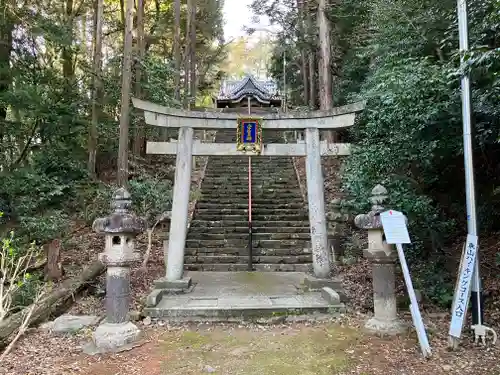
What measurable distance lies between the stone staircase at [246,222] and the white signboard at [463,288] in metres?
4.87

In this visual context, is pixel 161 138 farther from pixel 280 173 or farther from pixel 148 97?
pixel 280 173

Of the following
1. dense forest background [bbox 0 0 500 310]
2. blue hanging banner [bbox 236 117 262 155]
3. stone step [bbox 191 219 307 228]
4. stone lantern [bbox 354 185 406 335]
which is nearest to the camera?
stone lantern [bbox 354 185 406 335]

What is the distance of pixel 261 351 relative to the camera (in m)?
4.66

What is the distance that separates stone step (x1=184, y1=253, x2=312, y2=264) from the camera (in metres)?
9.51

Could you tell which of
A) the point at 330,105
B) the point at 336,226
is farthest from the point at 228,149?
the point at 330,105

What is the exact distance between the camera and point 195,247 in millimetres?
10016

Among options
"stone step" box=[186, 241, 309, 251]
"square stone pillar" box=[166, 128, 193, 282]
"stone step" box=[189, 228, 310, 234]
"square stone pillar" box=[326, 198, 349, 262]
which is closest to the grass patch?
"square stone pillar" box=[166, 128, 193, 282]

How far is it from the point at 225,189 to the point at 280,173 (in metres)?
2.33

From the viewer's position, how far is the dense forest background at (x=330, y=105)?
6547mm

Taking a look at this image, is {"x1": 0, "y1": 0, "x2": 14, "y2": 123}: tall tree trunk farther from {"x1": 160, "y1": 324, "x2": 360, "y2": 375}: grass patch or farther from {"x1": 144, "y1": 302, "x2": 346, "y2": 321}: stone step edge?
{"x1": 160, "y1": 324, "x2": 360, "y2": 375}: grass patch

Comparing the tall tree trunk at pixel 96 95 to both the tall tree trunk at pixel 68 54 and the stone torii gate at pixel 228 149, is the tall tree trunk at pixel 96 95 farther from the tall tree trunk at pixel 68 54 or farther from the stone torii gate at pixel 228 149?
the stone torii gate at pixel 228 149

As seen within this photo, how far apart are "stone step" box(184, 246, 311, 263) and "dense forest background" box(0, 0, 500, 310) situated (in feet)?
4.90

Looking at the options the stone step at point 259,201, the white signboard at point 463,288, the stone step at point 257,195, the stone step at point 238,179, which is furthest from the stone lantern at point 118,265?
the stone step at point 238,179

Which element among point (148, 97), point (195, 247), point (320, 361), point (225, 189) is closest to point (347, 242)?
point (195, 247)
